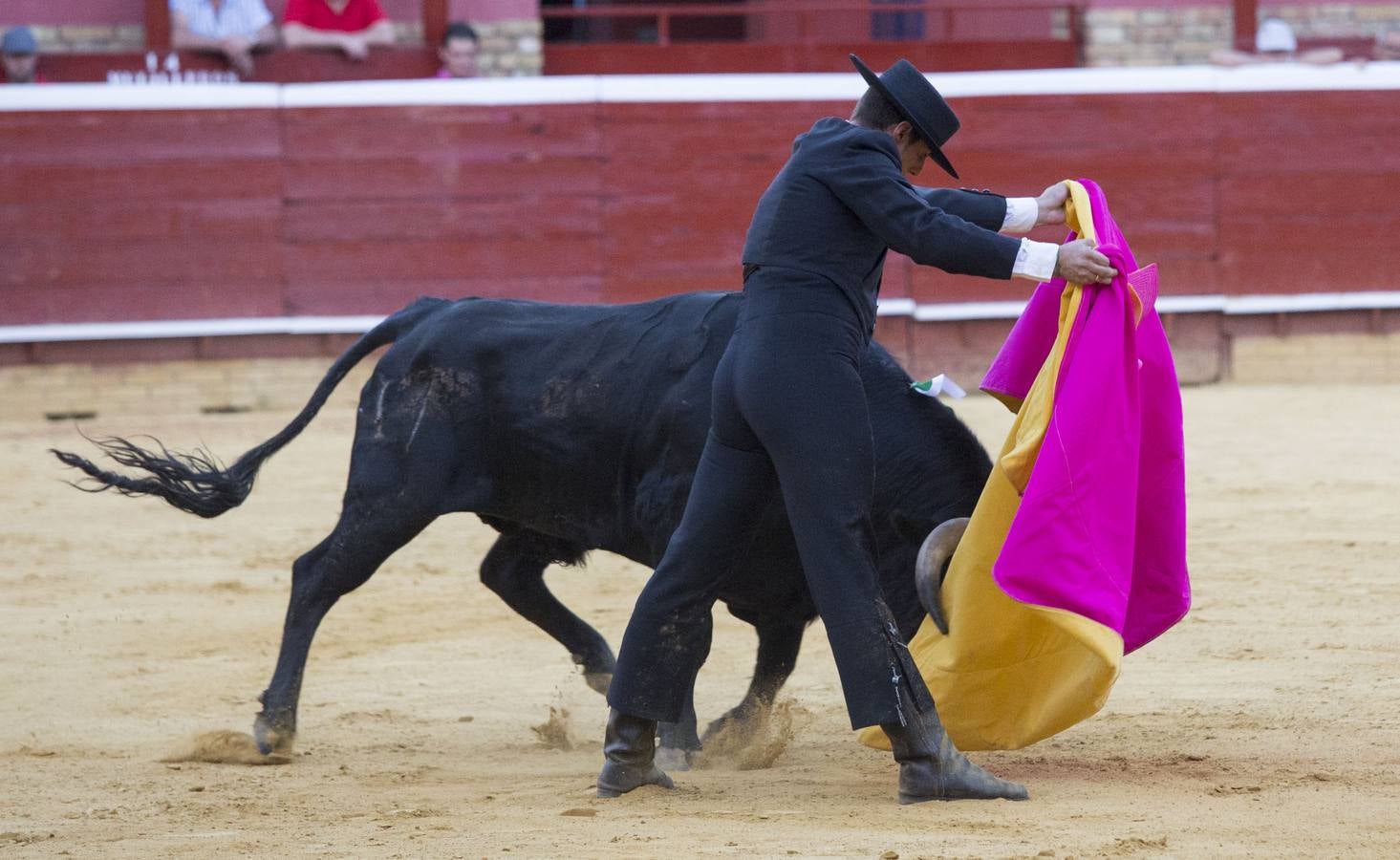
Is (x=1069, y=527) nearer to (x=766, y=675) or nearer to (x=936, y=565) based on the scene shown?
(x=936, y=565)

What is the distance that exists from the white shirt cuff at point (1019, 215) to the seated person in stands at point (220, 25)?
7.31 m

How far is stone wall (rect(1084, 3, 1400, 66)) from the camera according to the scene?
11.0 m

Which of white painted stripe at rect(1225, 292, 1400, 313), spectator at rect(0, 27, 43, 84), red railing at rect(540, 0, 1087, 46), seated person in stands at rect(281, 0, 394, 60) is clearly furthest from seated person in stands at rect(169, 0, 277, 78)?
white painted stripe at rect(1225, 292, 1400, 313)

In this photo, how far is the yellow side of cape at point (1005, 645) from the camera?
133 inches

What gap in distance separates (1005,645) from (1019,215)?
0.80 metres

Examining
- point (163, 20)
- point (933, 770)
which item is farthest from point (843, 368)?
point (163, 20)

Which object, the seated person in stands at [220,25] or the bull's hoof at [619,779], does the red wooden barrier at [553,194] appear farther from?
the bull's hoof at [619,779]

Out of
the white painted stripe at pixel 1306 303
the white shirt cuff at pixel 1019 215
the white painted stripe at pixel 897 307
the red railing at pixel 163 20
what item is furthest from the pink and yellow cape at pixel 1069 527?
the red railing at pixel 163 20

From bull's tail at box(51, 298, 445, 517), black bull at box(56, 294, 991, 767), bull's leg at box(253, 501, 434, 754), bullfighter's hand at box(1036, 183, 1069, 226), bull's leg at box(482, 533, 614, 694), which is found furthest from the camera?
bull's leg at box(482, 533, 614, 694)

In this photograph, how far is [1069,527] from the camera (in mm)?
3242

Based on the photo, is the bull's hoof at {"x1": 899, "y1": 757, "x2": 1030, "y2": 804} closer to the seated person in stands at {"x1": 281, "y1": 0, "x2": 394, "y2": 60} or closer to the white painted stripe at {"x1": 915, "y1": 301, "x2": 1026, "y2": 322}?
the white painted stripe at {"x1": 915, "y1": 301, "x2": 1026, "y2": 322}

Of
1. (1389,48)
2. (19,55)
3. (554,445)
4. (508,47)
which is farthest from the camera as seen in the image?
(508,47)

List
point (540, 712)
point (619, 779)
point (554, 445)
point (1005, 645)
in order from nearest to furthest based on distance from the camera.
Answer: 1. point (619, 779)
2. point (1005, 645)
3. point (554, 445)
4. point (540, 712)

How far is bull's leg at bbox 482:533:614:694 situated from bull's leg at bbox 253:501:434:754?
1.22 ft
